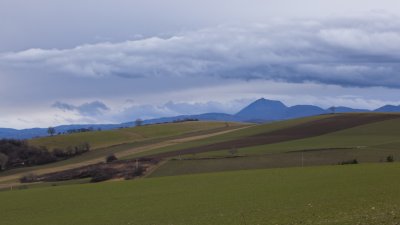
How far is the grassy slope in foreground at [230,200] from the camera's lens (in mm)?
29656

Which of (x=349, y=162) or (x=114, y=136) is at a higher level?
(x=114, y=136)

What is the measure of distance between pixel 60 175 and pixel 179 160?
70.8ft

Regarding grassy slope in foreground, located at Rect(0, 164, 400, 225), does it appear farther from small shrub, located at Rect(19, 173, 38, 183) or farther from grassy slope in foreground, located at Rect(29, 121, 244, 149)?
grassy slope in foreground, located at Rect(29, 121, 244, 149)

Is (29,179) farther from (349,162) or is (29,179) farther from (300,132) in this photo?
(300,132)

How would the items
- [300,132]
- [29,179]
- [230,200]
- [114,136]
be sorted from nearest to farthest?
[230,200] < [29,179] < [300,132] < [114,136]

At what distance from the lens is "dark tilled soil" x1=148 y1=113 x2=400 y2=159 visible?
104 m

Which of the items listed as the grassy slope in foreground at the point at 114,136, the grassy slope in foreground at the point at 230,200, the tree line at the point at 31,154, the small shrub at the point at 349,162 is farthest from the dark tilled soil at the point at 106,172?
the grassy slope in foreground at the point at 114,136

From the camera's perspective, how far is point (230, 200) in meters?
43.1

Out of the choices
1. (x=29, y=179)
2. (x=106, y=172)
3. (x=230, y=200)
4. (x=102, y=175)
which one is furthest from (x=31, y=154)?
(x=230, y=200)

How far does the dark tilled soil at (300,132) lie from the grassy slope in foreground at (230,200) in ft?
112

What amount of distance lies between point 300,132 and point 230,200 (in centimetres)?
8064

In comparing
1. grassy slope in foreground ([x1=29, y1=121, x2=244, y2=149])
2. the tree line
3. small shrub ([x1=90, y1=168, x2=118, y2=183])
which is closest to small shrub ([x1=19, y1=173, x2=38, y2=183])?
small shrub ([x1=90, y1=168, x2=118, y2=183])

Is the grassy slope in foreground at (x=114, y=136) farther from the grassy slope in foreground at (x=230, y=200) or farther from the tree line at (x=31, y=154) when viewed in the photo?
the grassy slope in foreground at (x=230, y=200)

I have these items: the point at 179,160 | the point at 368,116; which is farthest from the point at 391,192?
the point at 368,116
